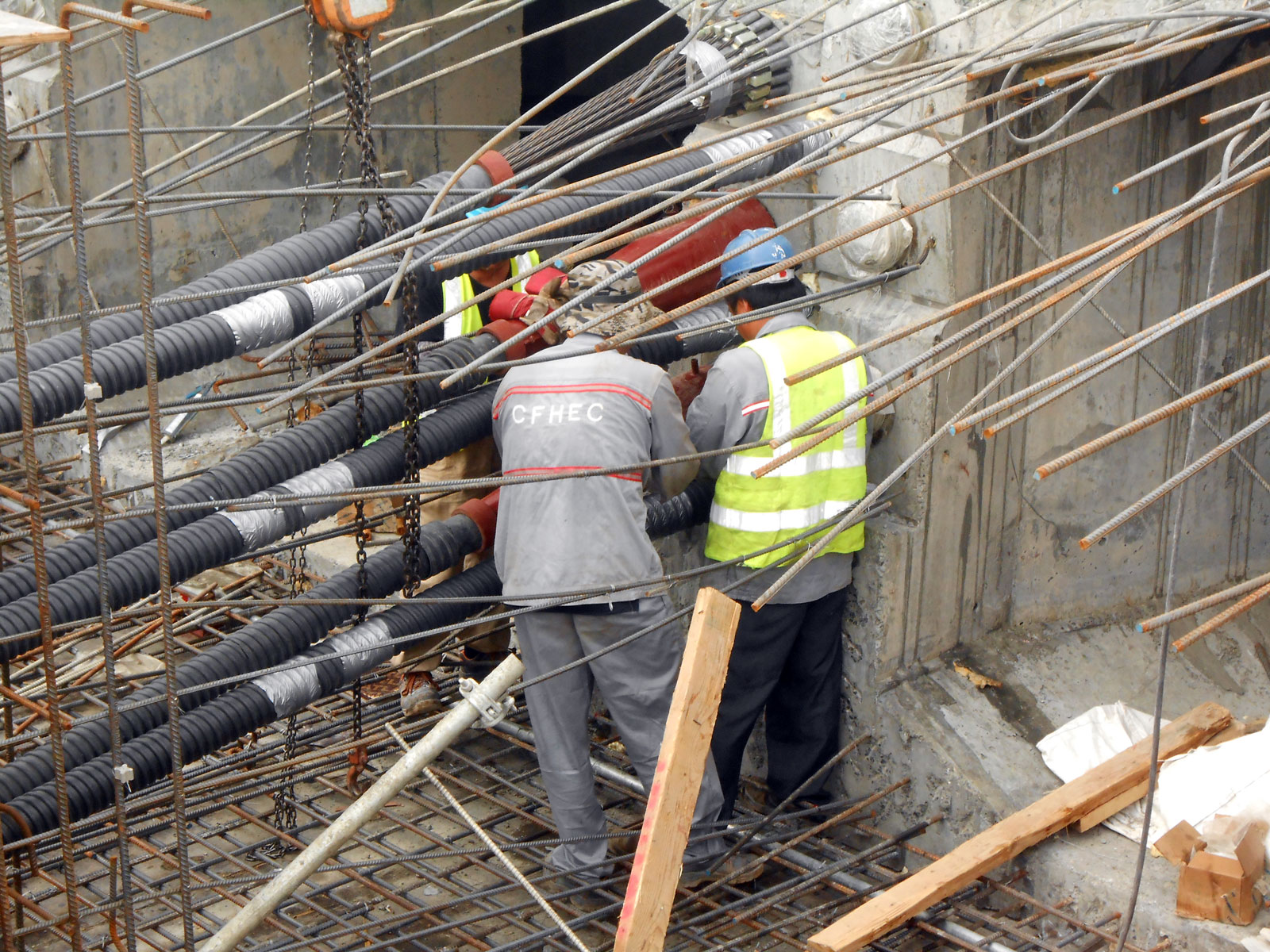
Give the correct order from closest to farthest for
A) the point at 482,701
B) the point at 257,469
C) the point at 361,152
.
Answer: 1. the point at 482,701
2. the point at 361,152
3. the point at 257,469

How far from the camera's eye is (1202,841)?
4.58m

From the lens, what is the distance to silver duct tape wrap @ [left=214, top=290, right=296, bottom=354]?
4.64 meters

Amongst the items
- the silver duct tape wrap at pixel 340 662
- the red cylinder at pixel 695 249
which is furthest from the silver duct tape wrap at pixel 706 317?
the silver duct tape wrap at pixel 340 662

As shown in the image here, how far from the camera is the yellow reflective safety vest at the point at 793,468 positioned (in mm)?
5168

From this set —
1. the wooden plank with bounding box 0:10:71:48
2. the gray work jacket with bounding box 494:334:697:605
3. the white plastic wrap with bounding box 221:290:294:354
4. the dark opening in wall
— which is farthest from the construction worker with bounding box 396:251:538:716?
the dark opening in wall

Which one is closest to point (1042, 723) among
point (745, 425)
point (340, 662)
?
point (745, 425)

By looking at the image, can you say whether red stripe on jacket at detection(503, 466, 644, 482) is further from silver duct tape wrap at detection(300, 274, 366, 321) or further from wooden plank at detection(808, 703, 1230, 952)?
wooden plank at detection(808, 703, 1230, 952)

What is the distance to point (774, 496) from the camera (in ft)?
17.2

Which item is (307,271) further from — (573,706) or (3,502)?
(3,502)

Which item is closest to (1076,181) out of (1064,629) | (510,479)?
(1064,629)

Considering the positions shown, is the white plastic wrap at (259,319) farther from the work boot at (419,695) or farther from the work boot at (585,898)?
the work boot at (585,898)

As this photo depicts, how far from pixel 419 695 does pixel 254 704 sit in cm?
144

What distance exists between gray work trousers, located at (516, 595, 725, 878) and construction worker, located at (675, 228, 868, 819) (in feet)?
1.22

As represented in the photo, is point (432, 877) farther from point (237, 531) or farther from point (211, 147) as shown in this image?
point (211, 147)
